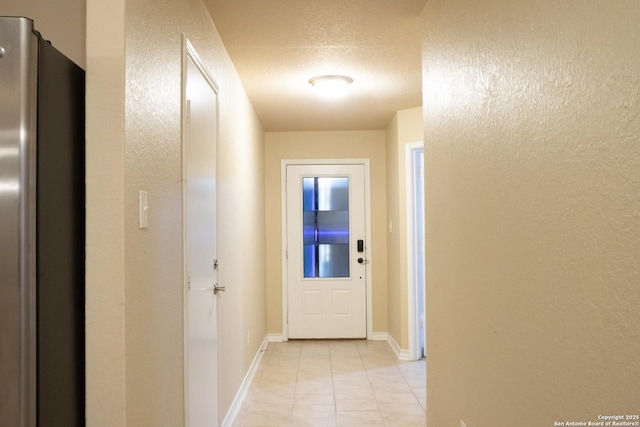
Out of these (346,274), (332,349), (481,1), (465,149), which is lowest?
(332,349)

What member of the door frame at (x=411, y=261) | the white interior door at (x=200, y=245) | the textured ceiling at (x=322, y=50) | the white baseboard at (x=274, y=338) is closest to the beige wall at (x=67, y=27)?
the white interior door at (x=200, y=245)

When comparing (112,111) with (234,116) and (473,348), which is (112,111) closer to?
(473,348)

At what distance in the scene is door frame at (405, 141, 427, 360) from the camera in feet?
14.9

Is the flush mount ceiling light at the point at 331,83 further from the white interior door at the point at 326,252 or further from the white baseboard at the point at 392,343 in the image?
the white baseboard at the point at 392,343

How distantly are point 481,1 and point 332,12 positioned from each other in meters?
1.06

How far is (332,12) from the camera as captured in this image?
253 centimetres

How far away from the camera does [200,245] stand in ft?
7.55

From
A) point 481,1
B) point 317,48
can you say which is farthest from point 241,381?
point 481,1

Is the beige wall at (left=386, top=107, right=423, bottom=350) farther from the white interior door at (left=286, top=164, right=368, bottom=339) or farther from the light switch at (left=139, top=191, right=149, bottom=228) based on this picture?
the light switch at (left=139, top=191, right=149, bottom=228)

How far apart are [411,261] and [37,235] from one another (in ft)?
12.4

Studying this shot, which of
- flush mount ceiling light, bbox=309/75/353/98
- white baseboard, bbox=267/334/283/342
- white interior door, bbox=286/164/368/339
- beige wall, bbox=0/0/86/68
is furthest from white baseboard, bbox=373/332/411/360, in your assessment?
beige wall, bbox=0/0/86/68

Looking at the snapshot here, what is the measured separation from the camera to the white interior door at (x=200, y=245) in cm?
210

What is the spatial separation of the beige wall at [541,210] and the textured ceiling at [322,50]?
2.03 ft

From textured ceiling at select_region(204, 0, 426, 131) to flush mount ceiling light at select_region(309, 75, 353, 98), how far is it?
0.06m
